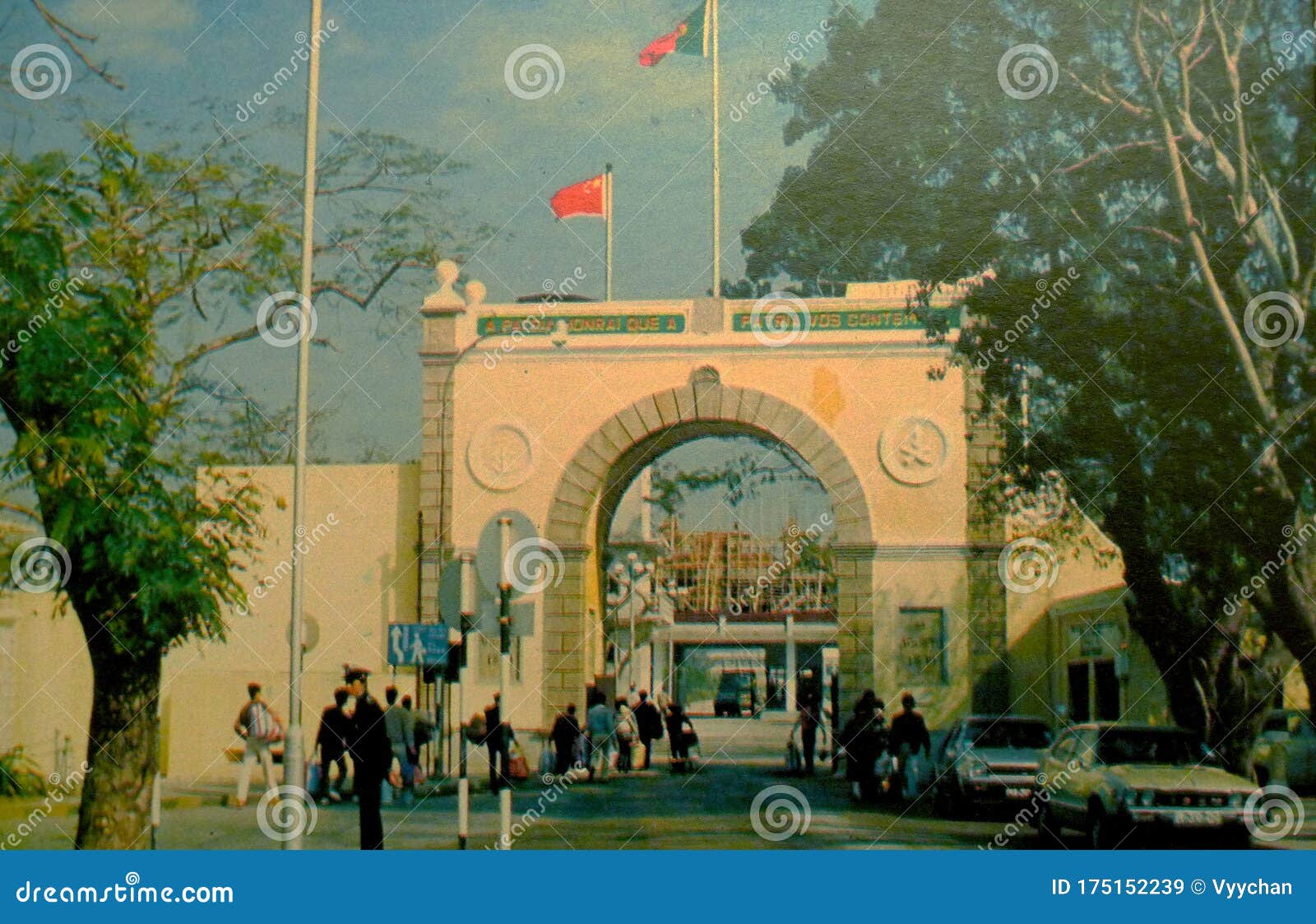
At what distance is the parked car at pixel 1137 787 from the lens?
11562 mm

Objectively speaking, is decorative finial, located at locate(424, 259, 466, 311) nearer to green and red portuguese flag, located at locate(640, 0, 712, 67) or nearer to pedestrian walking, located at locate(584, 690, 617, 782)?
green and red portuguese flag, located at locate(640, 0, 712, 67)

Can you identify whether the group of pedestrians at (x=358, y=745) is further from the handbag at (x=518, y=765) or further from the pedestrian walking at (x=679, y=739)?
the pedestrian walking at (x=679, y=739)

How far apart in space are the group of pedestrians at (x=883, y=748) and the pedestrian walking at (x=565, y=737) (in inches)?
112

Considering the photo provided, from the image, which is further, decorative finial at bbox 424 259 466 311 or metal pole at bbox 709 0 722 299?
decorative finial at bbox 424 259 466 311

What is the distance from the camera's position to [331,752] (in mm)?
12922

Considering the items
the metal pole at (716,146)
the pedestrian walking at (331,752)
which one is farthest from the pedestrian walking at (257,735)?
the metal pole at (716,146)

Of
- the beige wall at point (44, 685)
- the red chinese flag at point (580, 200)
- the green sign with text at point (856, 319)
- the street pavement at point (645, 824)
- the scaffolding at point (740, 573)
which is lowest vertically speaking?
the street pavement at point (645, 824)

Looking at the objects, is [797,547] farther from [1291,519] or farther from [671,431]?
[1291,519]

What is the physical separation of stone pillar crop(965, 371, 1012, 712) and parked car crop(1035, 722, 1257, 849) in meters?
1.16

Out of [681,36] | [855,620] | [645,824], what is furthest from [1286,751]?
[681,36]

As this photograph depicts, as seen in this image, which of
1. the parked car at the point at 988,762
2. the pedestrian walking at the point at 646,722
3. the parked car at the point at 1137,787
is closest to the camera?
the parked car at the point at 1137,787

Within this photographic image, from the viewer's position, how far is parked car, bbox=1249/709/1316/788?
1214 centimetres

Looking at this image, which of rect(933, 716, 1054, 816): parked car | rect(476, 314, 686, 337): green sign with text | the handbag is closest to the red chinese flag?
rect(476, 314, 686, 337): green sign with text

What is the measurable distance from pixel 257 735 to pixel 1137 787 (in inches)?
294
